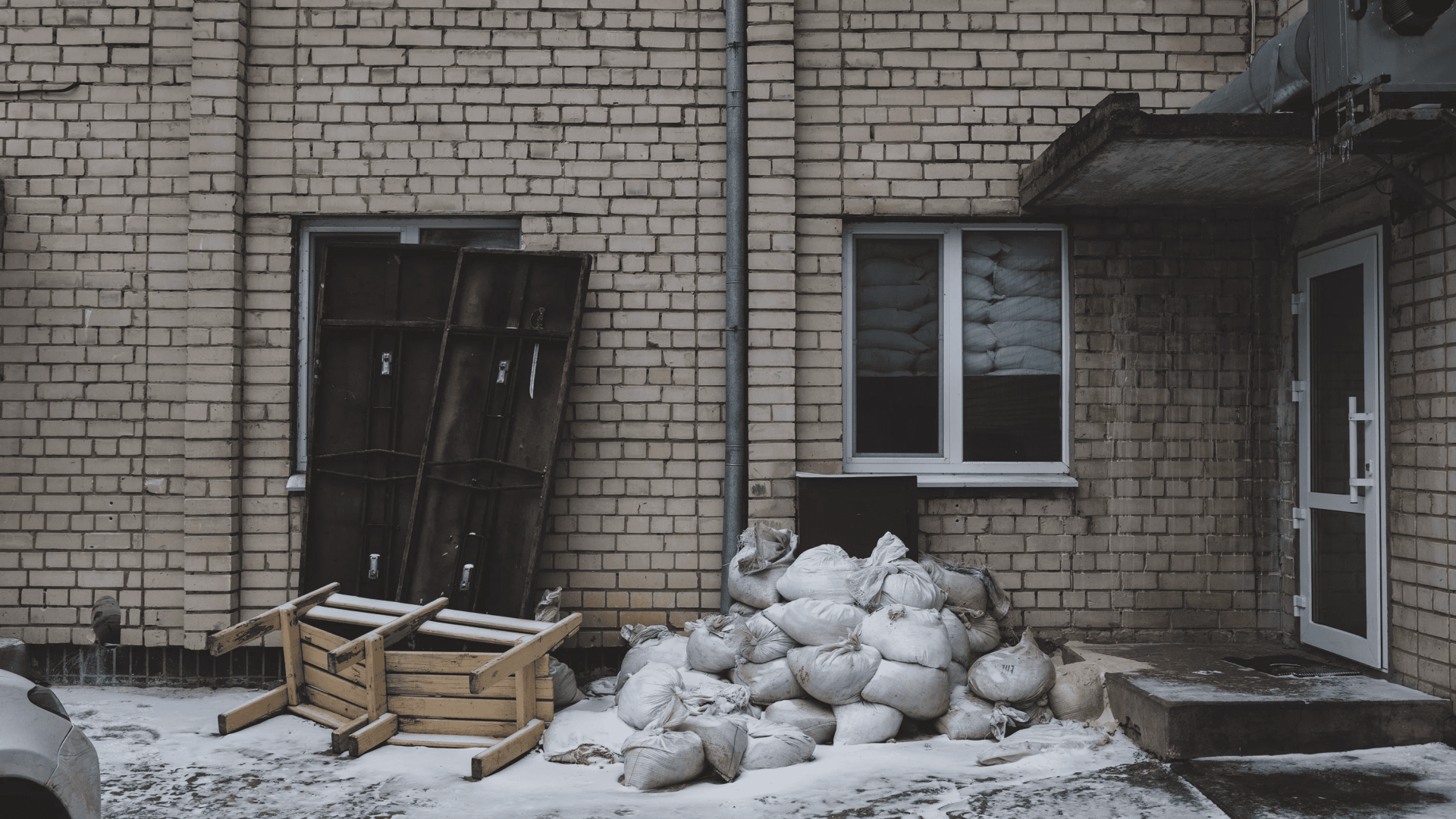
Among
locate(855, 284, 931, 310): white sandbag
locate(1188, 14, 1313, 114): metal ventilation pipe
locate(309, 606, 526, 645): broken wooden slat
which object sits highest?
locate(1188, 14, 1313, 114): metal ventilation pipe

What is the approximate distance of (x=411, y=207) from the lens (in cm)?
551

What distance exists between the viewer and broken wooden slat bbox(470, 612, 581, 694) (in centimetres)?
396

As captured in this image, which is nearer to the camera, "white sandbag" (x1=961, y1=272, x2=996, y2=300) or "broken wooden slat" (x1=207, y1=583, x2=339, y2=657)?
"broken wooden slat" (x1=207, y1=583, x2=339, y2=657)

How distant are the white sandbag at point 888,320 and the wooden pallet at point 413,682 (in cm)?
238

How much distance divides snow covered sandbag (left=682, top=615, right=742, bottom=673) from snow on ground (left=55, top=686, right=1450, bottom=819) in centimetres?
73

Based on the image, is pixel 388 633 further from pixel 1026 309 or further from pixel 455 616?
pixel 1026 309

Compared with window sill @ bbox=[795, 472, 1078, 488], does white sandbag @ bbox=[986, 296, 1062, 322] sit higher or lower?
higher

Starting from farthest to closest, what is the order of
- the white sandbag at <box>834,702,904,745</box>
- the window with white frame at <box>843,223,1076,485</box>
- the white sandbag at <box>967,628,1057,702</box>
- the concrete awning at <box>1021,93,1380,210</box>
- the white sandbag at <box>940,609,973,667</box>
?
the window with white frame at <box>843,223,1076,485</box> → the white sandbag at <box>940,609,973,667</box> → the white sandbag at <box>967,628,1057,702</box> → the white sandbag at <box>834,702,904,745</box> → the concrete awning at <box>1021,93,1380,210</box>

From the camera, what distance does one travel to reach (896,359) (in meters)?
5.59

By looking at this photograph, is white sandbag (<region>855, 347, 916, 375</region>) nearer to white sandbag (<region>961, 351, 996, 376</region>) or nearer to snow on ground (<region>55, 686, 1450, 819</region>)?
white sandbag (<region>961, 351, 996, 376</region>)

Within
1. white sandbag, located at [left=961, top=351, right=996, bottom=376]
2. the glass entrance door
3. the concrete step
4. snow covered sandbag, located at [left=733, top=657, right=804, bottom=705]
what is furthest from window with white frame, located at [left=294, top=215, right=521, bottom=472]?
the glass entrance door

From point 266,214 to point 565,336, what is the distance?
198 cm

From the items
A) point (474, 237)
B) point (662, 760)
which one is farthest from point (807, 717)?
point (474, 237)

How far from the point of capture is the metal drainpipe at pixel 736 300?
5359 mm
